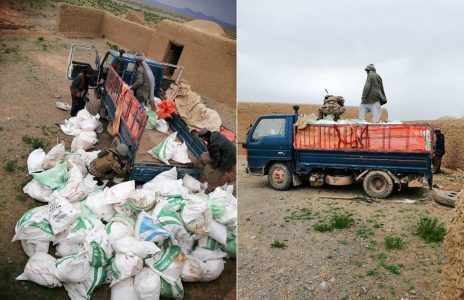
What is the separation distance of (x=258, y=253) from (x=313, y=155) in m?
1.09

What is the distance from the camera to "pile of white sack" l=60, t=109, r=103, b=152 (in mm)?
2160

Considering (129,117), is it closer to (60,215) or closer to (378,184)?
(60,215)

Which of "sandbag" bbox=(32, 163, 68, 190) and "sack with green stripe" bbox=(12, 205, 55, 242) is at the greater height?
"sandbag" bbox=(32, 163, 68, 190)

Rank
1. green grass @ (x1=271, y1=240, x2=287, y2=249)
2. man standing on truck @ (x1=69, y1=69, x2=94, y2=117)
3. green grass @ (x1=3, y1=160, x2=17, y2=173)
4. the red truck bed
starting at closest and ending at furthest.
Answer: green grass @ (x1=3, y1=160, x2=17, y2=173), man standing on truck @ (x1=69, y1=69, x2=94, y2=117), green grass @ (x1=271, y1=240, x2=287, y2=249), the red truck bed

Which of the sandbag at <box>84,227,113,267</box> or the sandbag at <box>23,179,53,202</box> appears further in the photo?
the sandbag at <box>23,179,53,202</box>

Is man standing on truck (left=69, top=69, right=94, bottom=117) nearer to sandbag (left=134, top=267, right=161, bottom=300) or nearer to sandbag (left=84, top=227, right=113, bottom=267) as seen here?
sandbag (left=84, top=227, right=113, bottom=267)

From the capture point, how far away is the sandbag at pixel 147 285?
1.78 meters

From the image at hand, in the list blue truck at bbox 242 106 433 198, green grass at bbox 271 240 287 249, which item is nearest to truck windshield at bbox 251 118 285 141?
blue truck at bbox 242 106 433 198

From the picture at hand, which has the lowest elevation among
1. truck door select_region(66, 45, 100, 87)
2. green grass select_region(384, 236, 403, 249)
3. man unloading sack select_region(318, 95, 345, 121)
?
green grass select_region(384, 236, 403, 249)

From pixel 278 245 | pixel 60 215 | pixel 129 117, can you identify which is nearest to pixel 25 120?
pixel 60 215

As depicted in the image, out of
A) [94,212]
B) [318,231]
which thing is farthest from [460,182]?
[94,212]

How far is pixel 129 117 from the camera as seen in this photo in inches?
101

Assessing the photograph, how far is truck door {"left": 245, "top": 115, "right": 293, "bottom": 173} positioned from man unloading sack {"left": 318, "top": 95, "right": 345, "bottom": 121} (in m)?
0.28

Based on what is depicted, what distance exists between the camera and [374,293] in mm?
2568
